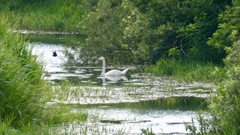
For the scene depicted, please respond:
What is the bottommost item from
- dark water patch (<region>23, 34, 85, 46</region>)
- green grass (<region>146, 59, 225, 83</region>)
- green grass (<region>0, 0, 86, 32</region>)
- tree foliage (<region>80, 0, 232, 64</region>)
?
green grass (<region>146, 59, 225, 83</region>)

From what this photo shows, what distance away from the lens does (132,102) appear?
58.4 feet

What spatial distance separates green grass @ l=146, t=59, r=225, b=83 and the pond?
0.47m

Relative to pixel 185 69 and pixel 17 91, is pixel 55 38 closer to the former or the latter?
pixel 185 69

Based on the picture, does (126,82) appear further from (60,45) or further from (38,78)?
(60,45)

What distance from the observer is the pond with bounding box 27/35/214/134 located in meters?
14.4

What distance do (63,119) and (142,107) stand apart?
368 cm

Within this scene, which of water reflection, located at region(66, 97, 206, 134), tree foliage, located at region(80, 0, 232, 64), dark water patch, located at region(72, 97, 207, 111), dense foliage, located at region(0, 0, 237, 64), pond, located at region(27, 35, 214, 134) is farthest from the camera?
tree foliage, located at region(80, 0, 232, 64)

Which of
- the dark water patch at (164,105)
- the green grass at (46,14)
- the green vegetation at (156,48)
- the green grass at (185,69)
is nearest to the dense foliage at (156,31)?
the green vegetation at (156,48)

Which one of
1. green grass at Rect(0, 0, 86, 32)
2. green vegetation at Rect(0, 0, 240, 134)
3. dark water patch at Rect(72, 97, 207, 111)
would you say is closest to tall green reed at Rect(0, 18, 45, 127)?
green vegetation at Rect(0, 0, 240, 134)

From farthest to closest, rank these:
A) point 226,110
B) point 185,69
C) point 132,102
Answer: point 185,69 < point 132,102 < point 226,110

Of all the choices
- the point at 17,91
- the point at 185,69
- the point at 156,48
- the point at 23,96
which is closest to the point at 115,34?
the point at 156,48

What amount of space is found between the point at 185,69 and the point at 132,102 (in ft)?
20.2

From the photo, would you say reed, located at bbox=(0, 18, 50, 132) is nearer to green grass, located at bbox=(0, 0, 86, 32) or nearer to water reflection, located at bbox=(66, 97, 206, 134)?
water reflection, located at bbox=(66, 97, 206, 134)

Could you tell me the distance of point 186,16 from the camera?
84.0 feet
